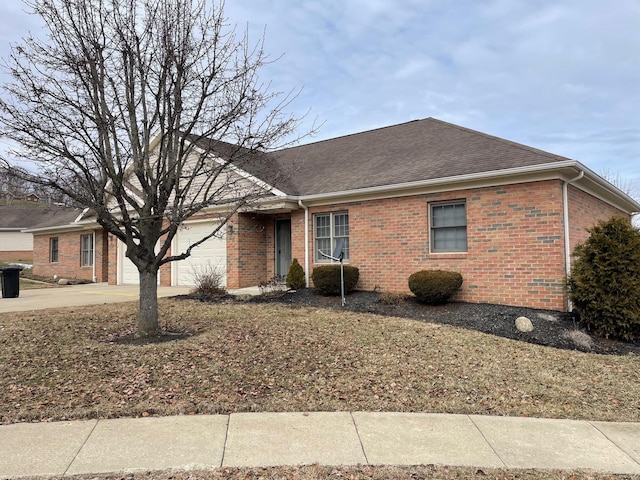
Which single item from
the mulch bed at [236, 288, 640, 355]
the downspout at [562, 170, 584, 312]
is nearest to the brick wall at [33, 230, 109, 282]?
the mulch bed at [236, 288, 640, 355]

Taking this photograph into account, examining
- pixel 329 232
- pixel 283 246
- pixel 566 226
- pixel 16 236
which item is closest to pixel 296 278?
pixel 329 232

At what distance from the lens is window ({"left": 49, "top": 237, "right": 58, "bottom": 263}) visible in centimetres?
2409

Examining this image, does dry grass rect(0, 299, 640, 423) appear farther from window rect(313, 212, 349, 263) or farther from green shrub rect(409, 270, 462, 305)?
window rect(313, 212, 349, 263)

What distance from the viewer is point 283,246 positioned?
15.3 meters

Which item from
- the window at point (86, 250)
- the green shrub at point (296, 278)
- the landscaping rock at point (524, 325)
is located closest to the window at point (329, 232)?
the green shrub at point (296, 278)

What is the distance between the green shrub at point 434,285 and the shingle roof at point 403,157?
2.42 meters

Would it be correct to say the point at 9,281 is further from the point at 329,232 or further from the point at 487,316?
the point at 487,316

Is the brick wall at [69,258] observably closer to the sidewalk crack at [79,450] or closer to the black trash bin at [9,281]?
the black trash bin at [9,281]

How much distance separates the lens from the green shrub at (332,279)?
11.8 m

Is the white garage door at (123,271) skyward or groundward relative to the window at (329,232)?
groundward

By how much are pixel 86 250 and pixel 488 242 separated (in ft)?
63.0

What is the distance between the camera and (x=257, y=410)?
4676 mm

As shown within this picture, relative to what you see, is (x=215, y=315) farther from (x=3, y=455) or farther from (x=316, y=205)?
(x=3, y=455)

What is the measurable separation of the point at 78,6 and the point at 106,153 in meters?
2.20
